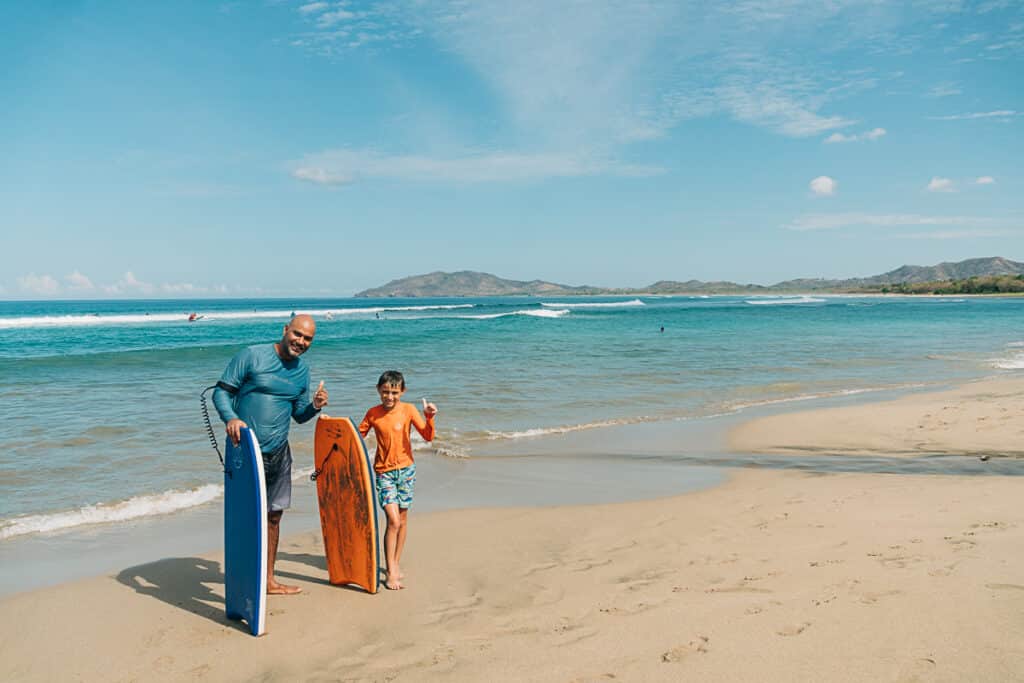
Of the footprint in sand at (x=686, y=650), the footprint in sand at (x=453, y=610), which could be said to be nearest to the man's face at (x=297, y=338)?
the footprint in sand at (x=453, y=610)

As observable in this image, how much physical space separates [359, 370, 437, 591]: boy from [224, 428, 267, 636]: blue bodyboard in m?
0.87

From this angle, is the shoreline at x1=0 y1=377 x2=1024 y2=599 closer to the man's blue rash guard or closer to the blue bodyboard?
the blue bodyboard

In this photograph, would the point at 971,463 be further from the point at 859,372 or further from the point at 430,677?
the point at 859,372

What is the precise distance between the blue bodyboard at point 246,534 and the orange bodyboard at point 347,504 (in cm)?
66

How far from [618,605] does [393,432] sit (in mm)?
1912

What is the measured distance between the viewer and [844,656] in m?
3.46

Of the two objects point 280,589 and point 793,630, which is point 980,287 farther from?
point 280,589

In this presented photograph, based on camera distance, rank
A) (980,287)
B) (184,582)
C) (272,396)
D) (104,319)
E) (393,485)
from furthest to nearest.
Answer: (980,287), (104,319), (184,582), (393,485), (272,396)

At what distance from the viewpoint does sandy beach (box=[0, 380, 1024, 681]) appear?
358 cm

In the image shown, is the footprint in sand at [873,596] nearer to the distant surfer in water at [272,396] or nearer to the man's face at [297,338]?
the distant surfer in water at [272,396]

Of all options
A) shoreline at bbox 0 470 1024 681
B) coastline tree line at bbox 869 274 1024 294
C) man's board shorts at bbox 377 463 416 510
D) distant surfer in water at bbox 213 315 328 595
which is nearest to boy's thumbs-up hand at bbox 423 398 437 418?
man's board shorts at bbox 377 463 416 510

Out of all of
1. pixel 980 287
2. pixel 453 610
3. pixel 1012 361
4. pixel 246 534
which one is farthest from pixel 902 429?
pixel 980 287

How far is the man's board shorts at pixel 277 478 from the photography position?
475 centimetres

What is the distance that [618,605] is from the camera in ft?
14.5
